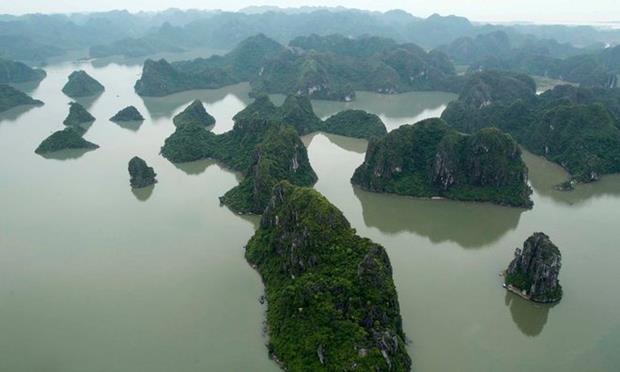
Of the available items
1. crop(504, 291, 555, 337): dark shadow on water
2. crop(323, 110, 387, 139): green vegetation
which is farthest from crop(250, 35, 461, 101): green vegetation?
crop(504, 291, 555, 337): dark shadow on water

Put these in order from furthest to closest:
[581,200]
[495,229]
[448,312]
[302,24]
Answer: [302,24] < [581,200] < [495,229] < [448,312]

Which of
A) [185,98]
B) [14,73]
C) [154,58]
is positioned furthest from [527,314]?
[154,58]

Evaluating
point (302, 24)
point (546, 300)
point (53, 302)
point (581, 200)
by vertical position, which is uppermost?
point (302, 24)

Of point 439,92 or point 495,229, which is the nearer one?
point 495,229

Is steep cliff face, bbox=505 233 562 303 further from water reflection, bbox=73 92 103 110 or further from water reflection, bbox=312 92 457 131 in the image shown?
water reflection, bbox=73 92 103 110

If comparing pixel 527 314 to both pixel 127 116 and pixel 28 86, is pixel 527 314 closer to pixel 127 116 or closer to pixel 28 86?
pixel 127 116

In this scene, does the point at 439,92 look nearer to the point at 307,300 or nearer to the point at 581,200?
the point at 581,200

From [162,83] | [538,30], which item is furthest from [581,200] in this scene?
[538,30]
